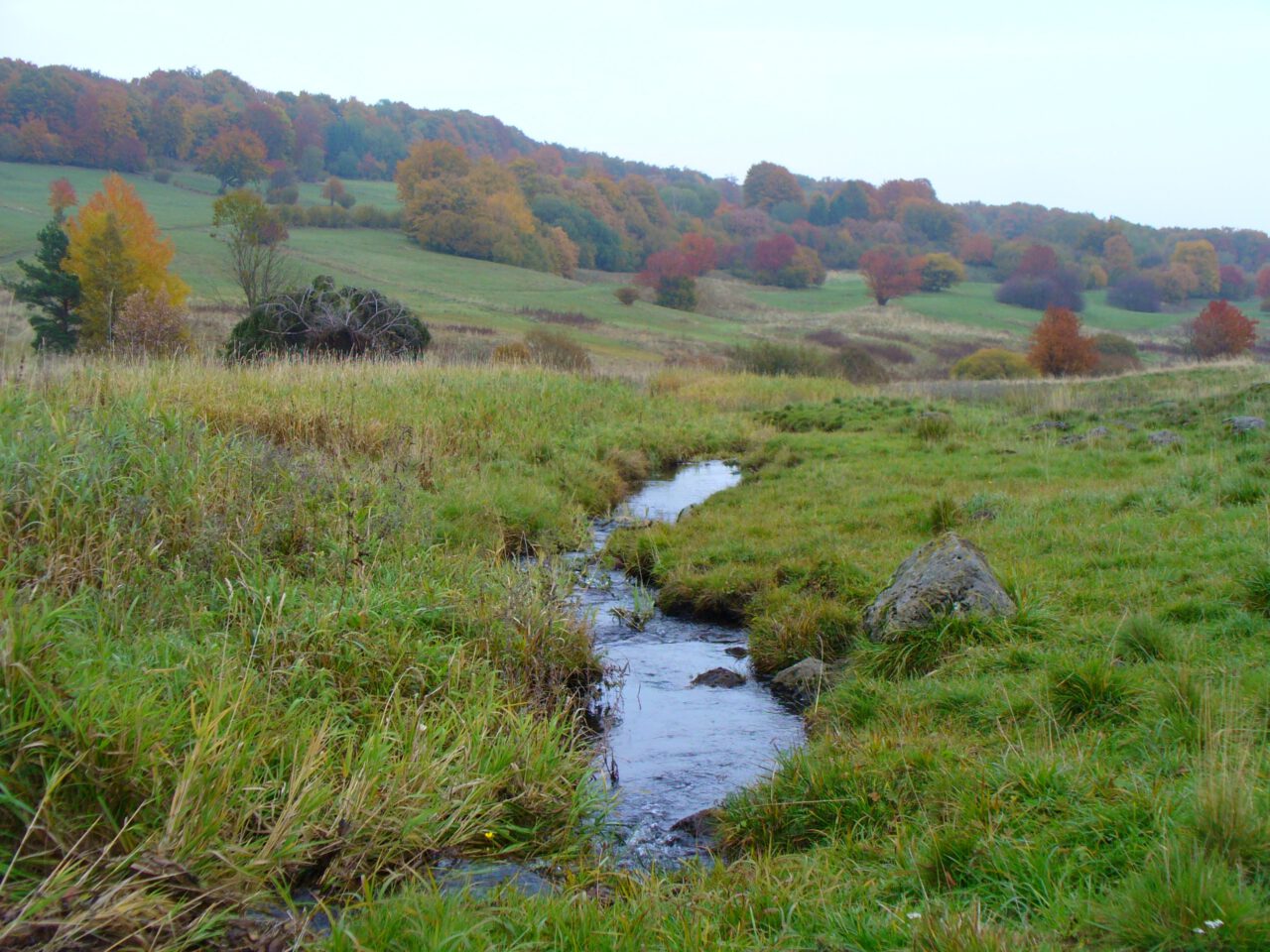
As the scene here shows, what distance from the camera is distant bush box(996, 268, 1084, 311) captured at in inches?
3649

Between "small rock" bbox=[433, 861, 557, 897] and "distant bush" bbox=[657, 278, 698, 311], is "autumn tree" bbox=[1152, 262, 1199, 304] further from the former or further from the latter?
"small rock" bbox=[433, 861, 557, 897]

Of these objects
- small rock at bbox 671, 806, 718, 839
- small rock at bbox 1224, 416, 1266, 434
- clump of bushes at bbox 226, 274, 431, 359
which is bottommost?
small rock at bbox 671, 806, 718, 839

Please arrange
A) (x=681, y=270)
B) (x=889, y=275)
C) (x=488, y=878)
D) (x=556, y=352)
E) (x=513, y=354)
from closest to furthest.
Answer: (x=488, y=878) < (x=513, y=354) < (x=556, y=352) < (x=681, y=270) < (x=889, y=275)

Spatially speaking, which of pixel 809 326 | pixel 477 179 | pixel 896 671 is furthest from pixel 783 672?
pixel 477 179

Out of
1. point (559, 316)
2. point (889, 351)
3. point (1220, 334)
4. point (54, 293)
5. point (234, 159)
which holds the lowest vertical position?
point (889, 351)

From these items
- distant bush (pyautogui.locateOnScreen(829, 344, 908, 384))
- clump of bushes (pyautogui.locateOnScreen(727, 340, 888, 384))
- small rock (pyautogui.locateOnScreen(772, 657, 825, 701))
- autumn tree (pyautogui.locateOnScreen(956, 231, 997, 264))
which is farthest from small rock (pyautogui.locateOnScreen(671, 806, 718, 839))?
autumn tree (pyautogui.locateOnScreen(956, 231, 997, 264))

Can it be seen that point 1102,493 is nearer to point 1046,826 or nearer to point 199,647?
point 1046,826

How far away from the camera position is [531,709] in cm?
616

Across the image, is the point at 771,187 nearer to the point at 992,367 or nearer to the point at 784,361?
the point at 992,367

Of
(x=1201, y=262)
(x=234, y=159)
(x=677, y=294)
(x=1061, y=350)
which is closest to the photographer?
(x=1061, y=350)

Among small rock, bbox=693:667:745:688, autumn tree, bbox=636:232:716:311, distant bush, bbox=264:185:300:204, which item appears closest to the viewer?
small rock, bbox=693:667:745:688

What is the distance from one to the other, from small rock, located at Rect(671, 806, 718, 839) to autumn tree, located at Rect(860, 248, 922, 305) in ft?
294

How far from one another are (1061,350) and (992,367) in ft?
9.82

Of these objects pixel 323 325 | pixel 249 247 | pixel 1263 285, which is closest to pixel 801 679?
pixel 323 325
